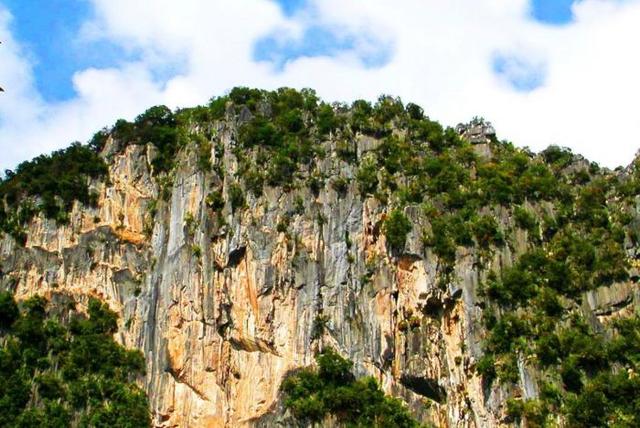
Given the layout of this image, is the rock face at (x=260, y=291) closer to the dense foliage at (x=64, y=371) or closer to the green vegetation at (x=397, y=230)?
the green vegetation at (x=397, y=230)

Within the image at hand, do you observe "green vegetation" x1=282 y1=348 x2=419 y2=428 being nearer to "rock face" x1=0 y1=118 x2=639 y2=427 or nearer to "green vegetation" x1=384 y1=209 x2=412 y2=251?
"rock face" x1=0 y1=118 x2=639 y2=427

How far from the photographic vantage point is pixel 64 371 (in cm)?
4272

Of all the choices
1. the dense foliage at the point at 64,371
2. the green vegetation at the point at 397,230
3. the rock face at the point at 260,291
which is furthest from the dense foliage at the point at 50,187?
the green vegetation at the point at 397,230

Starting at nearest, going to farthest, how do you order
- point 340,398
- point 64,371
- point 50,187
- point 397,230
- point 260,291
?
point 340,398 → point 64,371 → point 260,291 → point 397,230 → point 50,187

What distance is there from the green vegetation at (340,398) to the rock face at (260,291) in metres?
0.87

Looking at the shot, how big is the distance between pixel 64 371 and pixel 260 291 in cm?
997

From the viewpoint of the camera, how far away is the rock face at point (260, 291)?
42.2m

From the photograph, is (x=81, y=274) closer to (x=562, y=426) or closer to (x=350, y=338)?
(x=350, y=338)

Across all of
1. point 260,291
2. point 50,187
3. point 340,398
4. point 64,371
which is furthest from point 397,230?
point 50,187

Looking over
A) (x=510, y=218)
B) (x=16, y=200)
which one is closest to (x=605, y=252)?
(x=510, y=218)

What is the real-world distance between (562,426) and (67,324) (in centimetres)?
2400

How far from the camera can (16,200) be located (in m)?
50.8

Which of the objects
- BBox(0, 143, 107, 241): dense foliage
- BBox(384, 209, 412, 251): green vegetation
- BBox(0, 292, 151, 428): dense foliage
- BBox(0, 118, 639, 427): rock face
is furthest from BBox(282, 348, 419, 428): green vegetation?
BBox(0, 143, 107, 241): dense foliage

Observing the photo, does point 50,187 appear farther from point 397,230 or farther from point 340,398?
point 340,398
